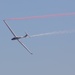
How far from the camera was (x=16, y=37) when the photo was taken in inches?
7347

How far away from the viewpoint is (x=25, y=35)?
190 metres

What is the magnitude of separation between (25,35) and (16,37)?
5.59 meters
